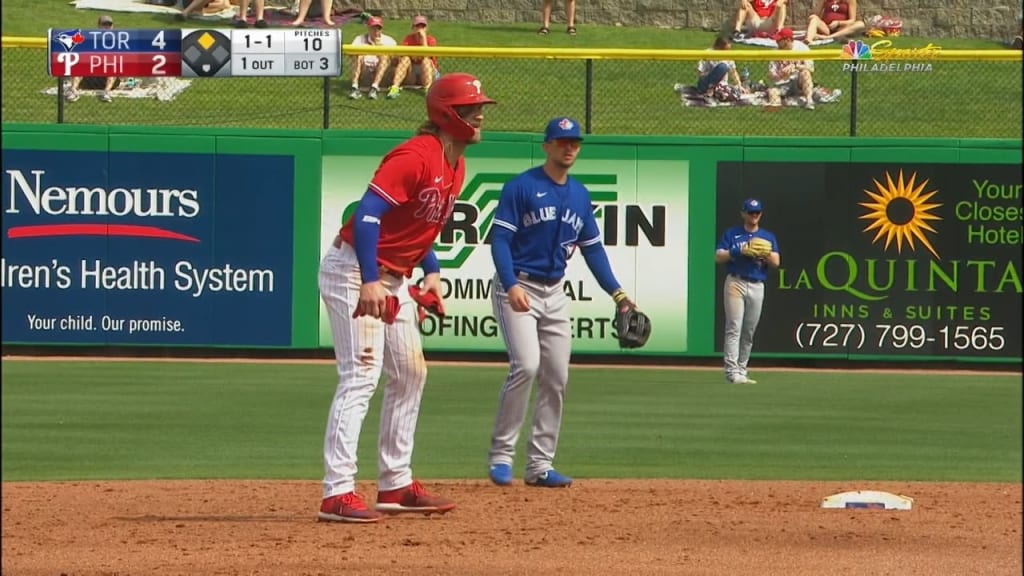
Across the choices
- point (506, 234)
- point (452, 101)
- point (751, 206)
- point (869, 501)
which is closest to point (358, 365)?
point (452, 101)

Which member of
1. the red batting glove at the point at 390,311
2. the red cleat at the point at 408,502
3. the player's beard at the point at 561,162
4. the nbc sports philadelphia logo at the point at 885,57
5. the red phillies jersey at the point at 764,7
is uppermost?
the red phillies jersey at the point at 764,7

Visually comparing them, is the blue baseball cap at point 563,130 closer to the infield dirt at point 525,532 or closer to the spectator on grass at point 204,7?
the infield dirt at point 525,532

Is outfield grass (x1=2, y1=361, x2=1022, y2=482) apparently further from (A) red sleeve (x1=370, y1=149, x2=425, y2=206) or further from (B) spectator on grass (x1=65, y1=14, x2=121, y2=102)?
(B) spectator on grass (x1=65, y1=14, x2=121, y2=102)

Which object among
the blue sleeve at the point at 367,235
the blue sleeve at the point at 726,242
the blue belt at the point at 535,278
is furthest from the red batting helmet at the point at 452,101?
the blue sleeve at the point at 726,242

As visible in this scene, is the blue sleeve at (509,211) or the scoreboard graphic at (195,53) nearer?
the blue sleeve at (509,211)

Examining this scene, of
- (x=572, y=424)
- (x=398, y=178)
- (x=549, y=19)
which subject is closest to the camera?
(x=398, y=178)

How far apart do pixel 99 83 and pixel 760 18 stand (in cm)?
738

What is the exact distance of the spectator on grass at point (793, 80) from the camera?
743 inches

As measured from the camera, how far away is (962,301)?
17484 millimetres

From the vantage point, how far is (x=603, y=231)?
1753 centimetres

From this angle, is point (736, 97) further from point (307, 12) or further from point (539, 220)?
point (539, 220)

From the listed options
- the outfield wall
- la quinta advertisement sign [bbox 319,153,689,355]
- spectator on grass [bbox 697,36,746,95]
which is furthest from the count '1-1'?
spectator on grass [bbox 697,36,746,95]

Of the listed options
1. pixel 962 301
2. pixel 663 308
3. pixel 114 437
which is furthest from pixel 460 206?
pixel 114 437

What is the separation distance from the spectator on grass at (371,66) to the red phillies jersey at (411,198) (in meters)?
11.8
